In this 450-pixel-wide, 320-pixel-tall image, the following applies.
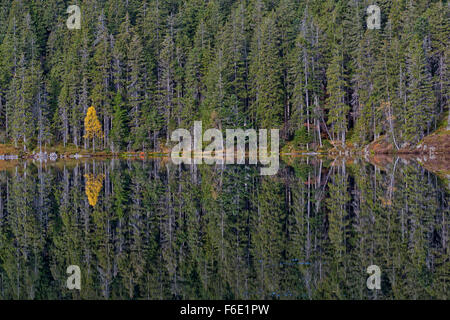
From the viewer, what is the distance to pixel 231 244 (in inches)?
460

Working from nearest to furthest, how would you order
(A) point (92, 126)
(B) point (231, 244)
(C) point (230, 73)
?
(B) point (231, 244), (C) point (230, 73), (A) point (92, 126)

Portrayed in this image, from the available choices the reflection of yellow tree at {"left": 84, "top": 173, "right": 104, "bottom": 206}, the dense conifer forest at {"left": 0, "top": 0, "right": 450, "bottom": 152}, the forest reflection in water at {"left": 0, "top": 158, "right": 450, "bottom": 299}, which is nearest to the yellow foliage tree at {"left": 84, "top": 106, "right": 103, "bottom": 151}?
the dense conifer forest at {"left": 0, "top": 0, "right": 450, "bottom": 152}

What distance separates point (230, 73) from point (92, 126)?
71.9 feet

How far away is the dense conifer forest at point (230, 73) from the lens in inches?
2347

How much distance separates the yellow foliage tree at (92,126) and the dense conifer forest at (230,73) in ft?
1.69

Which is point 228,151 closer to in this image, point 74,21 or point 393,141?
point 393,141

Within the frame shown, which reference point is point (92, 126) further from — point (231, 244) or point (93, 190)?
point (231, 244)

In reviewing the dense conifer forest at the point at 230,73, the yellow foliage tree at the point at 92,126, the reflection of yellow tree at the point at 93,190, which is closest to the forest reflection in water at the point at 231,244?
the reflection of yellow tree at the point at 93,190

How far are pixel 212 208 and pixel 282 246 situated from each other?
5.45 m

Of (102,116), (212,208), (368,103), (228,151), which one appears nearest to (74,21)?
(102,116)

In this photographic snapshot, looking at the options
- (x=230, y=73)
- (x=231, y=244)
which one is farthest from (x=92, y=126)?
(x=231, y=244)

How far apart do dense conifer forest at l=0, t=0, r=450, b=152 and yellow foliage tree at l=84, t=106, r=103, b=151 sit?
1.69 feet

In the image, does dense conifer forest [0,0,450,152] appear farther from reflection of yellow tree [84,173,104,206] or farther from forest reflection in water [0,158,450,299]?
forest reflection in water [0,158,450,299]
